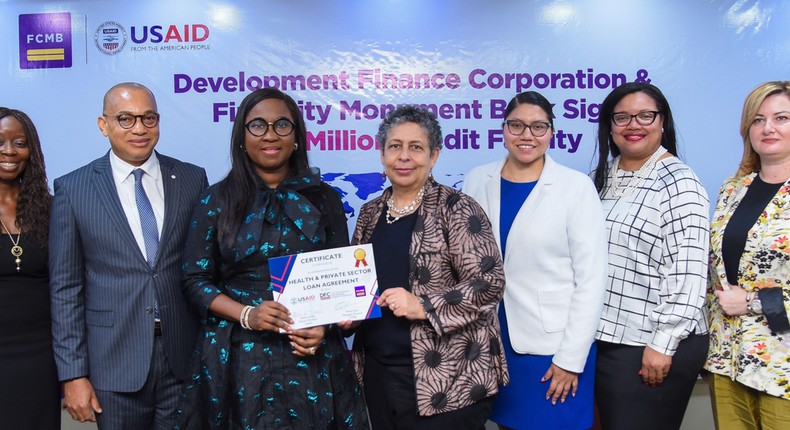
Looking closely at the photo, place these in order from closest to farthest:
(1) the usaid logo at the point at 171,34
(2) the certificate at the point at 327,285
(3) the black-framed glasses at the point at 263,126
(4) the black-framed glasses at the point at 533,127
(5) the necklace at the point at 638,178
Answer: (2) the certificate at the point at 327,285 → (3) the black-framed glasses at the point at 263,126 → (4) the black-framed glasses at the point at 533,127 → (5) the necklace at the point at 638,178 → (1) the usaid logo at the point at 171,34

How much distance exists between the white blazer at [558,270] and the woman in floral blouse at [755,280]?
19.4 inches

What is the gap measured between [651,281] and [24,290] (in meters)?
2.52

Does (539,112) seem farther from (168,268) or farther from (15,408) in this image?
(15,408)

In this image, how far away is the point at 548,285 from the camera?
92.2 inches

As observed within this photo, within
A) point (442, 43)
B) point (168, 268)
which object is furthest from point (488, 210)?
point (442, 43)

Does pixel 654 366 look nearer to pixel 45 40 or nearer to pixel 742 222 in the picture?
pixel 742 222

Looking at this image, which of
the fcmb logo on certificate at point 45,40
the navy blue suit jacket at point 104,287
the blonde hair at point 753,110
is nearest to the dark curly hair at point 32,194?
the navy blue suit jacket at point 104,287

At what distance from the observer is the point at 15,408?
231 centimetres

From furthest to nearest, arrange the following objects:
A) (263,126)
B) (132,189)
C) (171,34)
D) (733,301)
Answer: (171,34) → (132,189) → (733,301) → (263,126)

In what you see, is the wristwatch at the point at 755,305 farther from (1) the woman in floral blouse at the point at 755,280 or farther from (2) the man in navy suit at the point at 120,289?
(2) the man in navy suit at the point at 120,289

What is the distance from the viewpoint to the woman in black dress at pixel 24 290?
7.54 ft

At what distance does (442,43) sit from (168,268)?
2.25m

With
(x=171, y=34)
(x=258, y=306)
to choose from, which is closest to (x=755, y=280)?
(x=258, y=306)

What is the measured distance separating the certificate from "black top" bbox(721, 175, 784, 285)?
141 cm
